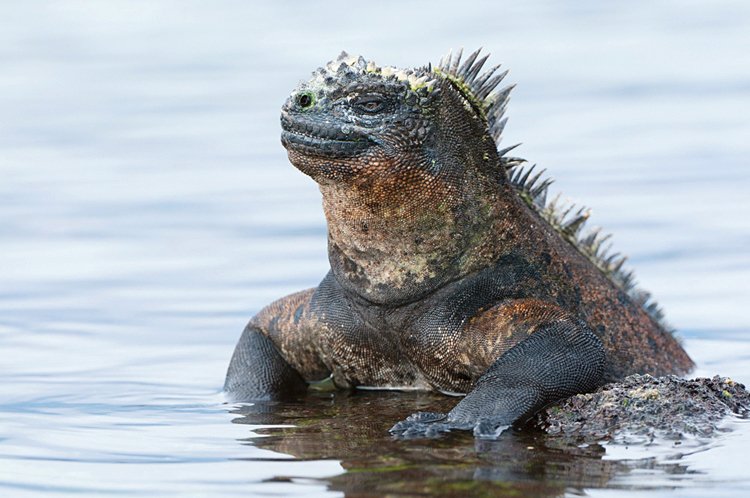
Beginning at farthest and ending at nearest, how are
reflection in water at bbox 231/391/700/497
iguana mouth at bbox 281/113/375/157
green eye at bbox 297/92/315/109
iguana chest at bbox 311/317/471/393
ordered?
1. iguana chest at bbox 311/317/471/393
2. green eye at bbox 297/92/315/109
3. iguana mouth at bbox 281/113/375/157
4. reflection in water at bbox 231/391/700/497

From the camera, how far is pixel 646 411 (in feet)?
34.3

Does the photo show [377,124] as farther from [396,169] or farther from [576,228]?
[576,228]

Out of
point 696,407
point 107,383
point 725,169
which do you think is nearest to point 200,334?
point 107,383

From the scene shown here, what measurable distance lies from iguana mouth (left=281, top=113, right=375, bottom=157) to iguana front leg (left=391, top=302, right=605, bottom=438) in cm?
152

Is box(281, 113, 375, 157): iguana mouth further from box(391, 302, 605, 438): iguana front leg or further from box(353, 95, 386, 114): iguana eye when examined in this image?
box(391, 302, 605, 438): iguana front leg

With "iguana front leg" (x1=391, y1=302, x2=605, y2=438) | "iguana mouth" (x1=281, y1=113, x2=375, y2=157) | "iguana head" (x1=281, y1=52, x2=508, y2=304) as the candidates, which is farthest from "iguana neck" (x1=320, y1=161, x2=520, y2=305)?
"iguana front leg" (x1=391, y1=302, x2=605, y2=438)

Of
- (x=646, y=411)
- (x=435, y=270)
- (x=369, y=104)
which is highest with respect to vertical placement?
(x=369, y=104)

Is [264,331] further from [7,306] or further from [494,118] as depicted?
[7,306]

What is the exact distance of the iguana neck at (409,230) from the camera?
11.4 meters

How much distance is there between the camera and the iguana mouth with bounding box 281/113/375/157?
11.1 metres

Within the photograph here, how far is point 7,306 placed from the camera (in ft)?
53.6

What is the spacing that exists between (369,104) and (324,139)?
41 centimetres

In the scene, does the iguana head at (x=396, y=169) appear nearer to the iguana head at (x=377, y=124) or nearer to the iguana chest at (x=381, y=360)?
the iguana head at (x=377, y=124)

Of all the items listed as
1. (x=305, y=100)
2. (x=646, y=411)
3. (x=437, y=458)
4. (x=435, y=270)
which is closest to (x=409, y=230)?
(x=435, y=270)
